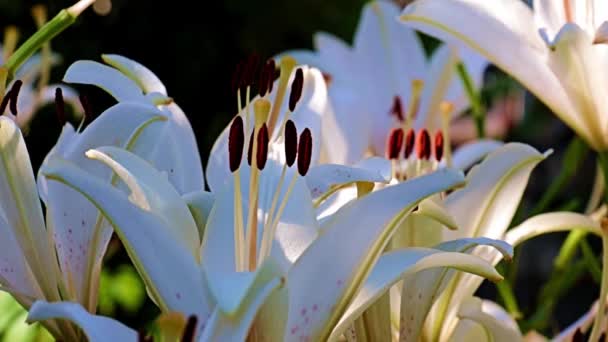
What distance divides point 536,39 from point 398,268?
23 cm

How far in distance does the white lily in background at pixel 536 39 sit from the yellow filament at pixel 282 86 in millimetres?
109

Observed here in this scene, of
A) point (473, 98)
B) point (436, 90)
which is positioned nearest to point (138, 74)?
point (473, 98)

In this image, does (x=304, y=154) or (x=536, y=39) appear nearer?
(x=304, y=154)

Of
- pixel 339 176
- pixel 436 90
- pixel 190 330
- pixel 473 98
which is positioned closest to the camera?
pixel 190 330

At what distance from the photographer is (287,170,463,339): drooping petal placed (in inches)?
16.6

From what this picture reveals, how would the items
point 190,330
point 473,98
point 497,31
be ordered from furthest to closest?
point 473,98 → point 497,31 → point 190,330

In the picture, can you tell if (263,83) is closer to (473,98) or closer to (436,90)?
(473,98)

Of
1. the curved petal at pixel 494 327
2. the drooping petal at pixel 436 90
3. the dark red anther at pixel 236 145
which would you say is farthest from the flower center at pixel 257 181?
the drooping petal at pixel 436 90

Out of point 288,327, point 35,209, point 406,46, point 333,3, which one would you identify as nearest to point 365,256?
point 288,327

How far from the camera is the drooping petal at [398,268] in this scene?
423 millimetres

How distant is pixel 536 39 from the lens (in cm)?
61

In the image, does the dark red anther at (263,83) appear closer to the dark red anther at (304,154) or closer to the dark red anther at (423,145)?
the dark red anther at (304,154)

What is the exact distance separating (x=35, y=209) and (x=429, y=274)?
0.18 metres

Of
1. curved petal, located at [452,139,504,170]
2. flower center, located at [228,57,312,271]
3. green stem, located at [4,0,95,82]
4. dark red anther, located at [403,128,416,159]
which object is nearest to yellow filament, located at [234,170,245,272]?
flower center, located at [228,57,312,271]
